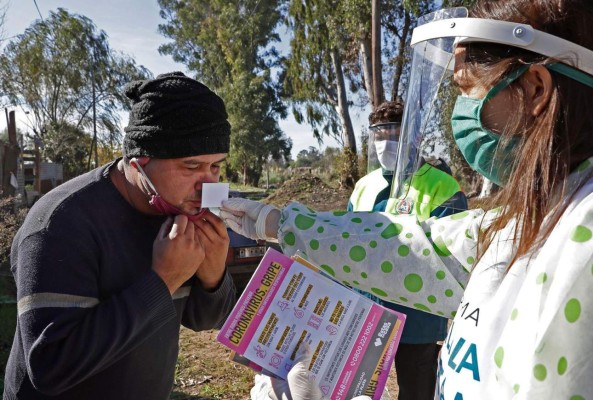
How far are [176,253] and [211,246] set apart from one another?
23 cm

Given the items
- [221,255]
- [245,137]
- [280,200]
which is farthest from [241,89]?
[221,255]

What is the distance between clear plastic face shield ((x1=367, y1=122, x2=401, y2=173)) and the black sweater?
182cm

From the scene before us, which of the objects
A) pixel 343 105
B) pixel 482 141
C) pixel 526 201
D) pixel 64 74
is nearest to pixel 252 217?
pixel 482 141

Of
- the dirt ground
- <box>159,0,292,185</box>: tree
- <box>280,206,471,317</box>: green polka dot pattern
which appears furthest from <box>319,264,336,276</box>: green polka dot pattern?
<box>159,0,292,185</box>: tree

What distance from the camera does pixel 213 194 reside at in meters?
1.62

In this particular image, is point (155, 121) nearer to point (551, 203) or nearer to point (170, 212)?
point (170, 212)

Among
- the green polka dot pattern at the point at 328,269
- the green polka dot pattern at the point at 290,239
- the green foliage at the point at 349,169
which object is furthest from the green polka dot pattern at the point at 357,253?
the green foliage at the point at 349,169

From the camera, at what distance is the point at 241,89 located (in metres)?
30.4

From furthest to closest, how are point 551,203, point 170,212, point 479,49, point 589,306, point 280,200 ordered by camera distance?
point 280,200, point 170,212, point 479,49, point 551,203, point 589,306

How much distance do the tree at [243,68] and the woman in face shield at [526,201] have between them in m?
29.6

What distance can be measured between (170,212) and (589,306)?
51.1 inches

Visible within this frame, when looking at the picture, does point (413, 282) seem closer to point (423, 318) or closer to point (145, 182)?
point (145, 182)

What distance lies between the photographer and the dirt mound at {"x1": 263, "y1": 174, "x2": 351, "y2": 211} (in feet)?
47.3

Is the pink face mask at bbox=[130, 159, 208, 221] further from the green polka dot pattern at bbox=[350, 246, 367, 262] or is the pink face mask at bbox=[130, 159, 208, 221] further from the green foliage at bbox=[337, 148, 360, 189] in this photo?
the green foliage at bbox=[337, 148, 360, 189]
